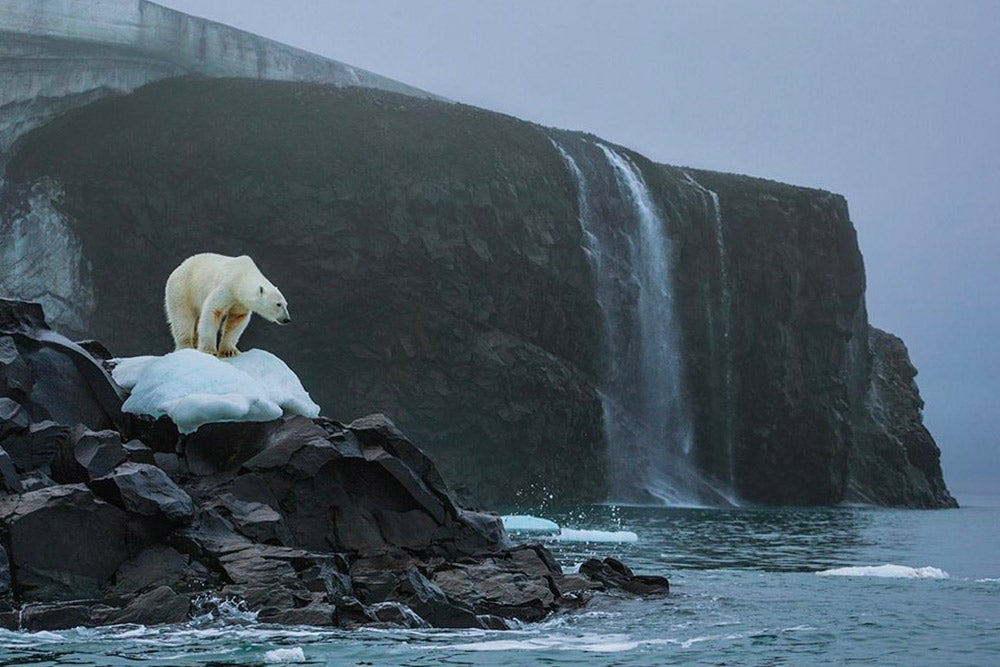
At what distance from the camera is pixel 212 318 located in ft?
64.7

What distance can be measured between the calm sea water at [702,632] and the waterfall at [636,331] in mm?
29508

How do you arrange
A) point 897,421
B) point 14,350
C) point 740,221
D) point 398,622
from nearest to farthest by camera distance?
point 398,622, point 14,350, point 740,221, point 897,421

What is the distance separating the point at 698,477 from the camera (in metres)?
62.1

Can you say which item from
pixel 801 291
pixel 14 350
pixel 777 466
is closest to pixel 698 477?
pixel 777 466

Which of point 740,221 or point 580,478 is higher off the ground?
point 740,221

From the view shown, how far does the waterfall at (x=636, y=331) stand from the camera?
60.2 m

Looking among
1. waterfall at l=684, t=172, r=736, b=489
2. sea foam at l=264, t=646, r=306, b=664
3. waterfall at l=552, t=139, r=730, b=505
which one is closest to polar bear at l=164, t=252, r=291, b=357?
sea foam at l=264, t=646, r=306, b=664

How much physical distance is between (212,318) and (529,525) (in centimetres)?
1923

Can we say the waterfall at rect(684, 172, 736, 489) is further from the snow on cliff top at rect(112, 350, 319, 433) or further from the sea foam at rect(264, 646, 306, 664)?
the sea foam at rect(264, 646, 306, 664)

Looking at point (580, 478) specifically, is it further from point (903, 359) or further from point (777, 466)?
point (903, 359)

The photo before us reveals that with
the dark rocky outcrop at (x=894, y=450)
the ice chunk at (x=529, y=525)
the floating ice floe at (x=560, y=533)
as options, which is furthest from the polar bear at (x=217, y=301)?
the dark rocky outcrop at (x=894, y=450)

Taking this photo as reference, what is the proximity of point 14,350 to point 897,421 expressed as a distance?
6653 cm

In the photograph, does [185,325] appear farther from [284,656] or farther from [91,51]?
[91,51]

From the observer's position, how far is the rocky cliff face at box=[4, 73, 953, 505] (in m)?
53.2
